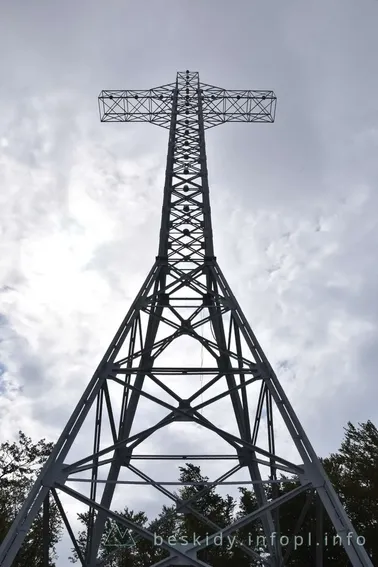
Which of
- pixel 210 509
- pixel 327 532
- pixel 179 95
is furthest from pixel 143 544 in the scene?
pixel 179 95

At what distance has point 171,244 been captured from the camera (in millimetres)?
11148

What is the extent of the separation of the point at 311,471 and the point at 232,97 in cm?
1476

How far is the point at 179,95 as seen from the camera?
657 inches

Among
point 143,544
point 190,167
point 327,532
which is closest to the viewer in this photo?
point 190,167

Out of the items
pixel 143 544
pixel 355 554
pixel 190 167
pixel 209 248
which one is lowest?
pixel 355 554

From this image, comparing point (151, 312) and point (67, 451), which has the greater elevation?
point (151, 312)

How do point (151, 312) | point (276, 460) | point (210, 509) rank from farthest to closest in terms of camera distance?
point (210, 509) → point (151, 312) → point (276, 460)

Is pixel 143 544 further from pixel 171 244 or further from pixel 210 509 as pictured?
pixel 171 244

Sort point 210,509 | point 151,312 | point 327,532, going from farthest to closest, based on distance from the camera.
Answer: point 210,509, point 327,532, point 151,312

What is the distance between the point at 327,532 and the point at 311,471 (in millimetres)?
19958

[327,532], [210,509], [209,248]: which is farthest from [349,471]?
[209,248]

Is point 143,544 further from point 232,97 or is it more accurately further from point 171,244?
point 232,97

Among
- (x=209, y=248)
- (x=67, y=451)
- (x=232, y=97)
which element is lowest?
(x=67, y=451)

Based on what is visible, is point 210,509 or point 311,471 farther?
point 210,509
